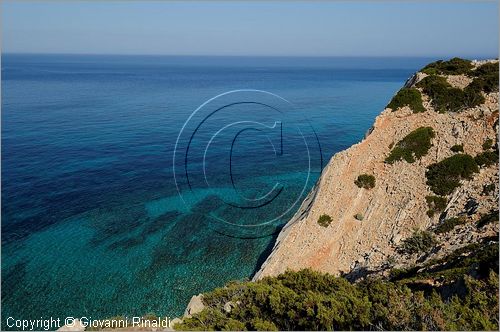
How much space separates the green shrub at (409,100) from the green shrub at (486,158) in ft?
24.1

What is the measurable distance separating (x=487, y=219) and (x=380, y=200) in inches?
322

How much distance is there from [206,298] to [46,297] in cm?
1510

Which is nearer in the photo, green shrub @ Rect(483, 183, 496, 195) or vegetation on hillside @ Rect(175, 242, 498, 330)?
vegetation on hillside @ Rect(175, 242, 498, 330)

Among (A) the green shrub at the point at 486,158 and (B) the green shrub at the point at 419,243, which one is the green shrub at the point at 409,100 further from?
(B) the green shrub at the point at 419,243

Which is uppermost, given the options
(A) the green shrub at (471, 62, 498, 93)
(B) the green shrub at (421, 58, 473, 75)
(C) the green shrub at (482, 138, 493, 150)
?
(B) the green shrub at (421, 58, 473, 75)

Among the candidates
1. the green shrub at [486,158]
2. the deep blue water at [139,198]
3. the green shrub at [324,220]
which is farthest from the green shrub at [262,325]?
the green shrub at [486,158]

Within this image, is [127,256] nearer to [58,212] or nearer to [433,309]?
[58,212]

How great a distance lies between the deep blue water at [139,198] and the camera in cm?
2583

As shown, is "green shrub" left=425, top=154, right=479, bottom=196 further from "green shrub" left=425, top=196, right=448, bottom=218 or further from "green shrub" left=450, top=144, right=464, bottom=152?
"green shrub" left=450, top=144, right=464, bottom=152

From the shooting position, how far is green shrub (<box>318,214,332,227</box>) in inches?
1049

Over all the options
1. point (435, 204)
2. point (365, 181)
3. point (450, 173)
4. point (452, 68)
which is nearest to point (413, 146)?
point (450, 173)

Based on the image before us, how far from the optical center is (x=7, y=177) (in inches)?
1646

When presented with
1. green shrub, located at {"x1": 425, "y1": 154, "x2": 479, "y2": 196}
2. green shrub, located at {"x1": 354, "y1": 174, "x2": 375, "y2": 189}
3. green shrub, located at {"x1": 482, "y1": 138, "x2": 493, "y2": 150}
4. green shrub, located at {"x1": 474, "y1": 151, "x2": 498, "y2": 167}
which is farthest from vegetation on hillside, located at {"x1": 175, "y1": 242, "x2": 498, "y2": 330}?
green shrub, located at {"x1": 482, "y1": 138, "x2": 493, "y2": 150}

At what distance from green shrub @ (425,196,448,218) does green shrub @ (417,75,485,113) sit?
993 centimetres
